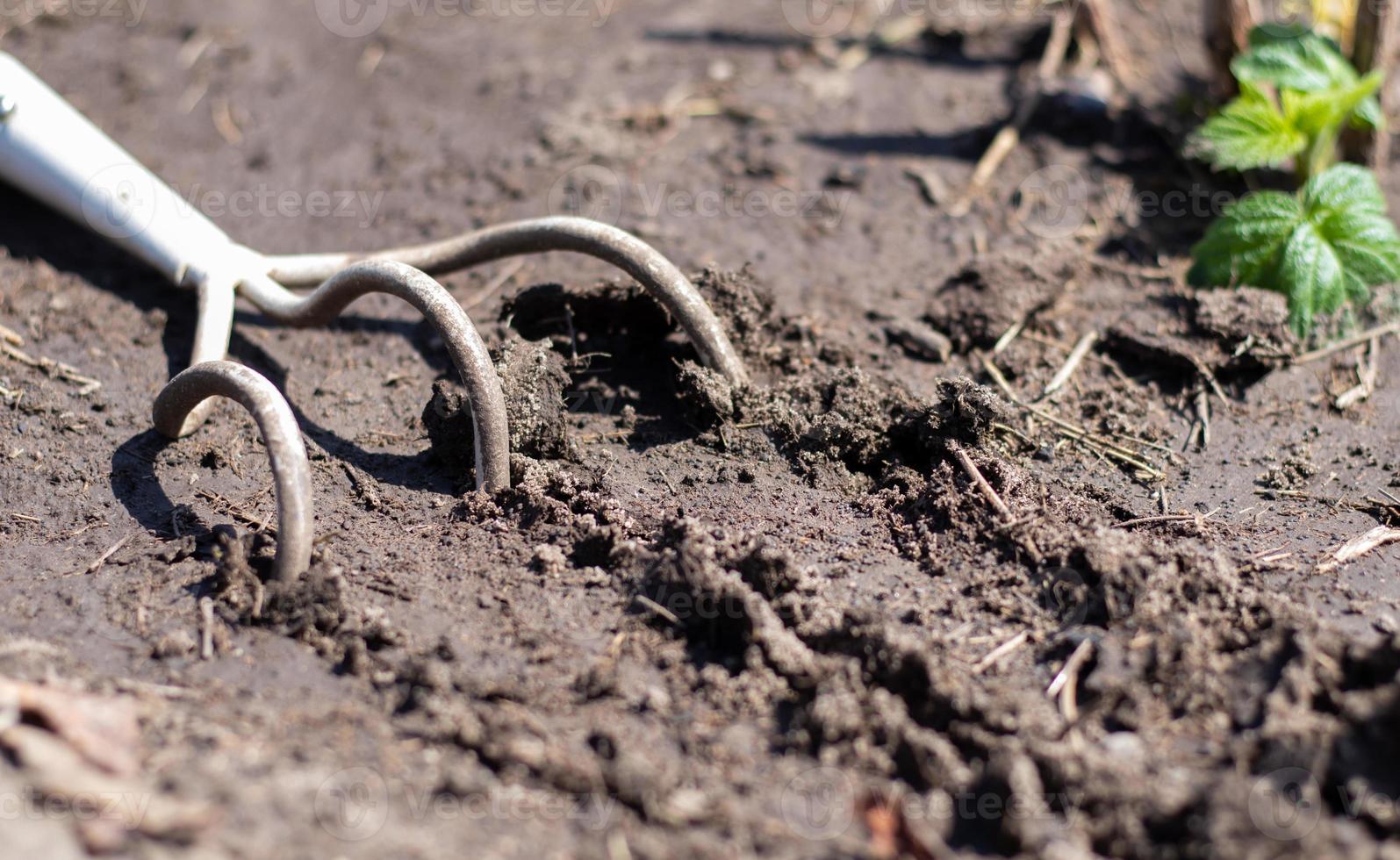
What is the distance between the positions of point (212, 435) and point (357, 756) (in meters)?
1.41

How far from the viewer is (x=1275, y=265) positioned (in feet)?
12.1

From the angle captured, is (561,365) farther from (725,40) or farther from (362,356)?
(725,40)

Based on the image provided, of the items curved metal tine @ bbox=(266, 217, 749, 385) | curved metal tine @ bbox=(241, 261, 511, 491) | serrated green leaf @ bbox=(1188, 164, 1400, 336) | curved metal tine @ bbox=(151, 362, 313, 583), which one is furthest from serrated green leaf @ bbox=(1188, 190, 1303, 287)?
curved metal tine @ bbox=(151, 362, 313, 583)

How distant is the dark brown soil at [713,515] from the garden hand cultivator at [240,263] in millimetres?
145

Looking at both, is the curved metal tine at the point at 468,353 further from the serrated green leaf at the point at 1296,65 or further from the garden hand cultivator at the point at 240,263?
the serrated green leaf at the point at 1296,65

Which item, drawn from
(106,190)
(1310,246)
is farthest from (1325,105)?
(106,190)

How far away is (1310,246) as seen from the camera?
364cm

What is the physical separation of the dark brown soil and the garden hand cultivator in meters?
0.14

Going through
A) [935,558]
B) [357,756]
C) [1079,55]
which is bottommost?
[357,756]

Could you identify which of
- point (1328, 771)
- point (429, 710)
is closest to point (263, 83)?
point (429, 710)

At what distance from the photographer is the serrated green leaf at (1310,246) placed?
141 inches

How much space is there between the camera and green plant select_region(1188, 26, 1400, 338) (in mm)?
3592

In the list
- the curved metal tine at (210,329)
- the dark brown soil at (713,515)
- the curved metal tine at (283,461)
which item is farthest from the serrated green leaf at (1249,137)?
the curved metal tine at (210,329)

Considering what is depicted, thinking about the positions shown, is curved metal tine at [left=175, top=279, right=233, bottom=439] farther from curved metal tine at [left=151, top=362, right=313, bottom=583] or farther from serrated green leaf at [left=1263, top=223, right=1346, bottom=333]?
serrated green leaf at [left=1263, top=223, right=1346, bottom=333]
